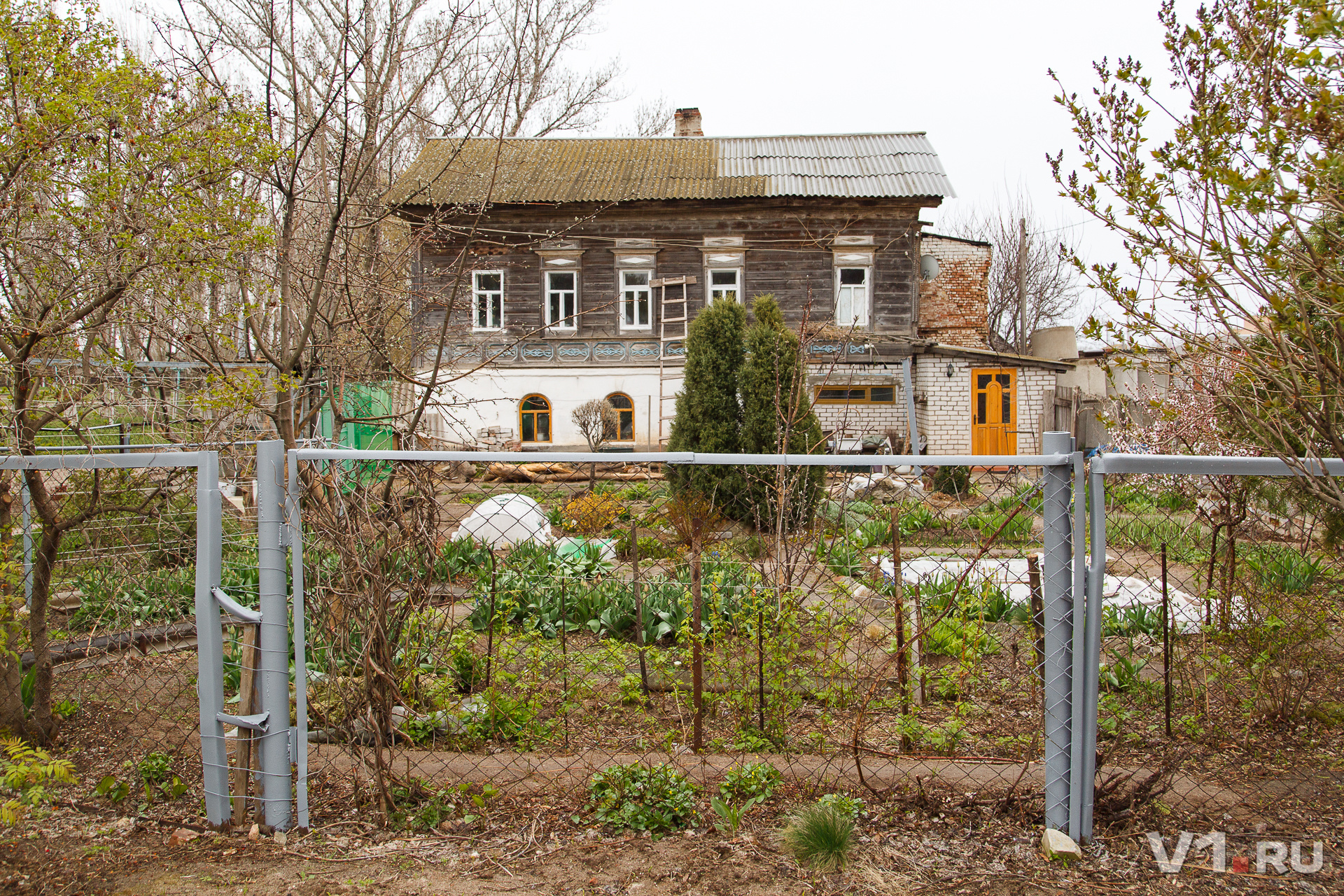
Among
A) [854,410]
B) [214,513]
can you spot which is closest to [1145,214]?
[214,513]

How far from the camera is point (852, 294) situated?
16891mm

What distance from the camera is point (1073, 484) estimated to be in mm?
2396

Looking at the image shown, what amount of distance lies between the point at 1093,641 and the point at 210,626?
2676 millimetres

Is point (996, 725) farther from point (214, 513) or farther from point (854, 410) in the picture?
point (854, 410)

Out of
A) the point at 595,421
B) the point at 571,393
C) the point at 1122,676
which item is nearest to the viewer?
the point at 1122,676

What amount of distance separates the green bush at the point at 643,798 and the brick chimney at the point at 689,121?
1906 cm

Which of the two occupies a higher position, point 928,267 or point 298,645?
point 928,267

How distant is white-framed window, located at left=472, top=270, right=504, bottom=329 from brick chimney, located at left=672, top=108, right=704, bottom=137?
20.2 feet

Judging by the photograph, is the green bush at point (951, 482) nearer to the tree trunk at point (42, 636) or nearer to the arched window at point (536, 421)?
the arched window at point (536, 421)

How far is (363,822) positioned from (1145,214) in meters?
3.06

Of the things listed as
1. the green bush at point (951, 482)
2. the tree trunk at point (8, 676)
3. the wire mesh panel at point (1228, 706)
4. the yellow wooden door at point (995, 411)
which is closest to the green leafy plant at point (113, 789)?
the tree trunk at point (8, 676)

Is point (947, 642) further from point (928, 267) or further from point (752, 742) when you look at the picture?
point (928, 267)

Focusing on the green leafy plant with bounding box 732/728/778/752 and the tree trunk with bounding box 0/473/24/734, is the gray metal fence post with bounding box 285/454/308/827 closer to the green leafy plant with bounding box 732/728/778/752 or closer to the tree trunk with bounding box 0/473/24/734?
the tree trunk with bounding box 0/473/24/734

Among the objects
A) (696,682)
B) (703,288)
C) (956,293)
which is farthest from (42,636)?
(956,293)
